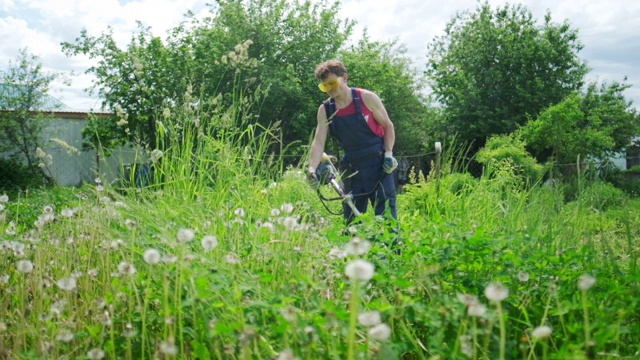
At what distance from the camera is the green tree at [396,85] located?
3105 cm

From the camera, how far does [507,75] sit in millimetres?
28125

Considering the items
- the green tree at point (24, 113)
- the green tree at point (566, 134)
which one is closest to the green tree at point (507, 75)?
the green tree at point (566, 134)

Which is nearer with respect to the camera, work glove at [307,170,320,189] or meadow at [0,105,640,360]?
meadow at [0,105,640,360]

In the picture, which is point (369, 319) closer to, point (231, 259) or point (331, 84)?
point (231, 259)

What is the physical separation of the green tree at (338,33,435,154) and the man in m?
25.1

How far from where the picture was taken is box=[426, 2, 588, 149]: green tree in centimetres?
2706

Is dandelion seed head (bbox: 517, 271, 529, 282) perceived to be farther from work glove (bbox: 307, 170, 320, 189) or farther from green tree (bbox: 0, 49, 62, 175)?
green tree (bbox: 0, 49, 62, 175)

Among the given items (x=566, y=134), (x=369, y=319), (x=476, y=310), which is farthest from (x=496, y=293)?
(x=566, y=134)

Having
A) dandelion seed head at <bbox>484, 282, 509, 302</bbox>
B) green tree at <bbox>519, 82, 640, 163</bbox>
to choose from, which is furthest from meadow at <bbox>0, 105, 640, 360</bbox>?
green tree at <bbox>519, 82, 640, 163</bbox>

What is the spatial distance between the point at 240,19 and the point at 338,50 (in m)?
5.35

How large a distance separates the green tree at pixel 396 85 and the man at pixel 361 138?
2512 cm

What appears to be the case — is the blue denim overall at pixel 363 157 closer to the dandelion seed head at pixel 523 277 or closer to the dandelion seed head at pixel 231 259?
the dandelion seed head at pixel 523 277

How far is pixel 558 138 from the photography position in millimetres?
18312

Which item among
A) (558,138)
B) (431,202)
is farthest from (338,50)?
(431,202)
